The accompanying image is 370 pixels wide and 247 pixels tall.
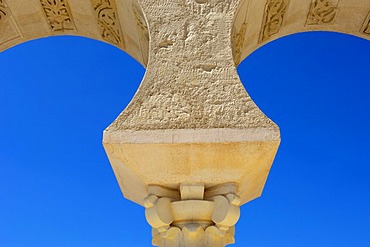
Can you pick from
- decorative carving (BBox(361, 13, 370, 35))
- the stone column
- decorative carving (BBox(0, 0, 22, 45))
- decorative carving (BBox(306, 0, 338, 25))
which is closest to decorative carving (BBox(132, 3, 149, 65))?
the stone column

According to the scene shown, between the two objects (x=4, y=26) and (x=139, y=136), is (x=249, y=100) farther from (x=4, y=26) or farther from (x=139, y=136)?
(x=4, y=26)

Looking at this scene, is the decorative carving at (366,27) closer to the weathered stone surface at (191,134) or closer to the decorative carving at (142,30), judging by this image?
the weathered stone surface at (191,134)

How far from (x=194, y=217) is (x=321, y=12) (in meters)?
3.01

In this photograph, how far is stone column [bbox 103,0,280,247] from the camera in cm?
314

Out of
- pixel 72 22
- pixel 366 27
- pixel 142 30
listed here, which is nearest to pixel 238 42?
pixel 142 30

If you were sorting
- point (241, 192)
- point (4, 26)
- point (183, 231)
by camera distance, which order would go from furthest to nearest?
point (4, 26) < point (241, 192) < point (183, 231)

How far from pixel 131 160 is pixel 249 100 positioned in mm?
898

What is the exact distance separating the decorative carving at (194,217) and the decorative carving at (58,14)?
2.81 m

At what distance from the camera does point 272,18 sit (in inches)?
196

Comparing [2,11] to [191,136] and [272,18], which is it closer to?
[272,18]

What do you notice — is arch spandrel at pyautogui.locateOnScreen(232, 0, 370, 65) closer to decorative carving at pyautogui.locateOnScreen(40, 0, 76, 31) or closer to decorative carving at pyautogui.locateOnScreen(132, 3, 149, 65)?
decorative carving at pyautogui.locateOnScreen(132, 3, 149, 65)

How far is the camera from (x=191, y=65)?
344 centimetres

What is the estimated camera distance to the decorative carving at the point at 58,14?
16.9 ft

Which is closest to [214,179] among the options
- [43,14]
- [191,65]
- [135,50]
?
[191,65]
